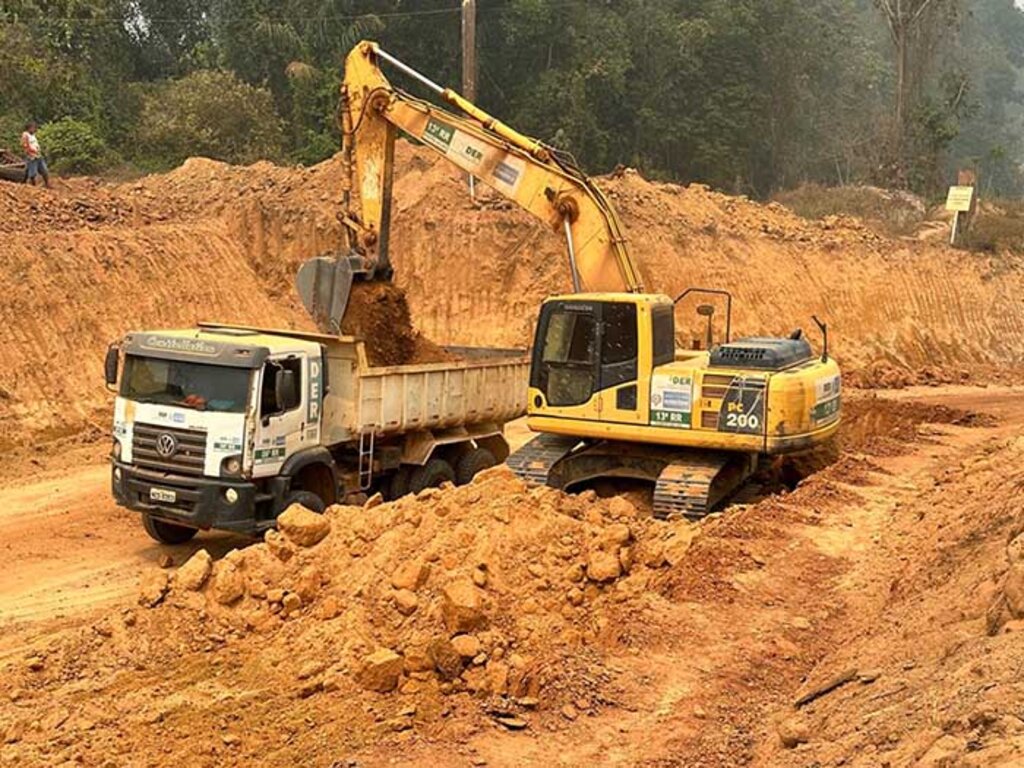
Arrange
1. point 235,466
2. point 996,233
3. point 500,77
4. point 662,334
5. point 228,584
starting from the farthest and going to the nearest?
point 500,77 < point 996,233 < point 662,334 < point 235,466 < point 228,584

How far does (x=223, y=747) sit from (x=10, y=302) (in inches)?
570

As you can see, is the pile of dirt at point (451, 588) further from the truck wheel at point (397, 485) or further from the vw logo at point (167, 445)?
the truck wheel at point (397, 485)

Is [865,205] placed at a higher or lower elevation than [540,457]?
higher

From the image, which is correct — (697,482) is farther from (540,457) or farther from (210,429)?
(210,429)

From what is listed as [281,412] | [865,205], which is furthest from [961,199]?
[281,412]

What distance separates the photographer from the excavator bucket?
558 inches

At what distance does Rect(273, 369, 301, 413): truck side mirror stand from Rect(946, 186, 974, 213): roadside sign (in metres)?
24.6

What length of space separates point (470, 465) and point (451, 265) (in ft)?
39.3

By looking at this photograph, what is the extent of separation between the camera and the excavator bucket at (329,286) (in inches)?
558

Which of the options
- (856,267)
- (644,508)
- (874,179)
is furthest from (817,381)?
(874,179)

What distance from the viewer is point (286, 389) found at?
11.2 m

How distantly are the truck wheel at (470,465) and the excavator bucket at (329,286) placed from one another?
2.37 m

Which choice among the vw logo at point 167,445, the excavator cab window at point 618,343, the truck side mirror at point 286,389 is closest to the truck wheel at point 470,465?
the excavator cab window at point 618,343

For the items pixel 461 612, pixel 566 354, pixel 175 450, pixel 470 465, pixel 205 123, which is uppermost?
pixel 205 123
